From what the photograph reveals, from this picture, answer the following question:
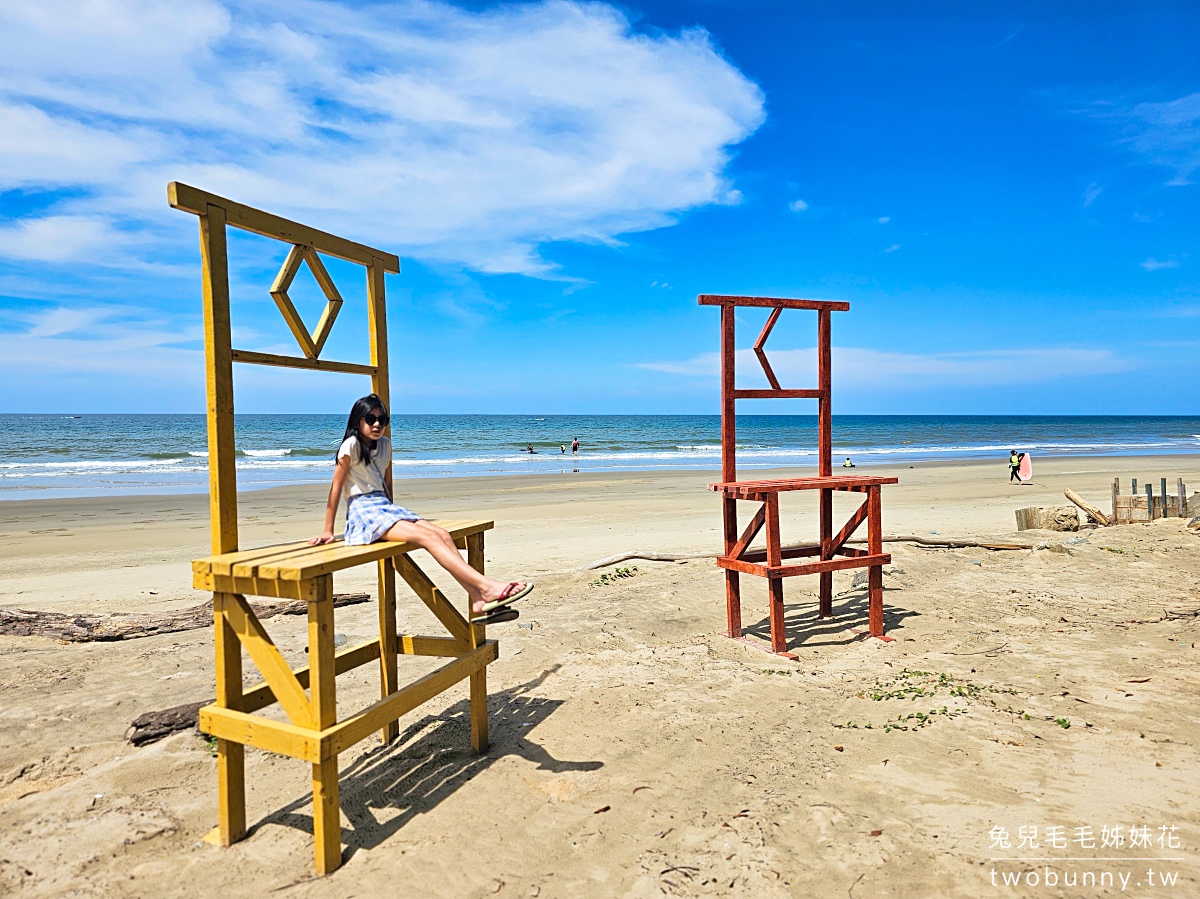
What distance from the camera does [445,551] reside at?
139 inches

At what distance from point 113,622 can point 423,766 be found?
4.11m

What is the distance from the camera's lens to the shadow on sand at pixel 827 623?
229 inches

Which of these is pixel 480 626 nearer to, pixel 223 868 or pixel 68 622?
pixel 223 868

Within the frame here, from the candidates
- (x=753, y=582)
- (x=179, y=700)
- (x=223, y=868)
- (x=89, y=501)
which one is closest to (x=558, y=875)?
(x=223, y=868)

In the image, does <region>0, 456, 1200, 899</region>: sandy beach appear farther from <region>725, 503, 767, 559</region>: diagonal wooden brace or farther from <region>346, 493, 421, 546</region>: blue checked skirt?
<region>346, 493, 421, 546</region>: blue checked skirt

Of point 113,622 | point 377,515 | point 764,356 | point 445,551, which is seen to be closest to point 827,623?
point 764,356

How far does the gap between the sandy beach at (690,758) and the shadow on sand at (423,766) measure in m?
0.02

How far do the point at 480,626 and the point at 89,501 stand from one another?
1913 cm

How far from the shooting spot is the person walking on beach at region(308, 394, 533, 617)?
3.52m

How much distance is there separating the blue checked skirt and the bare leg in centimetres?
4

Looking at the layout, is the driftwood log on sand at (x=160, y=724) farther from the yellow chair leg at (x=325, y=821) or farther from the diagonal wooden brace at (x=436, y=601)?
the yellow chair leg at (x=325, y=821)

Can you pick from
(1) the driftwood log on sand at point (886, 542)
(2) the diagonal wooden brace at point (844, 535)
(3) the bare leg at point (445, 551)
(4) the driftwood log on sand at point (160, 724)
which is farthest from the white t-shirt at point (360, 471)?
(1) the driftwood log on sand at point (886, 542)

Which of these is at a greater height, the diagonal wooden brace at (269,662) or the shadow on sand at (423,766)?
the diagonal wooden brace at (269,662)

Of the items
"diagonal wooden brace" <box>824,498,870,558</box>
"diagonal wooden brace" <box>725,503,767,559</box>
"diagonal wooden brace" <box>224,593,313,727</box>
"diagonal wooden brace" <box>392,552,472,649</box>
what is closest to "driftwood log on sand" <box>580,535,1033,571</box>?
"diagonal wooden brace" <box>824,498,870,558</box>
